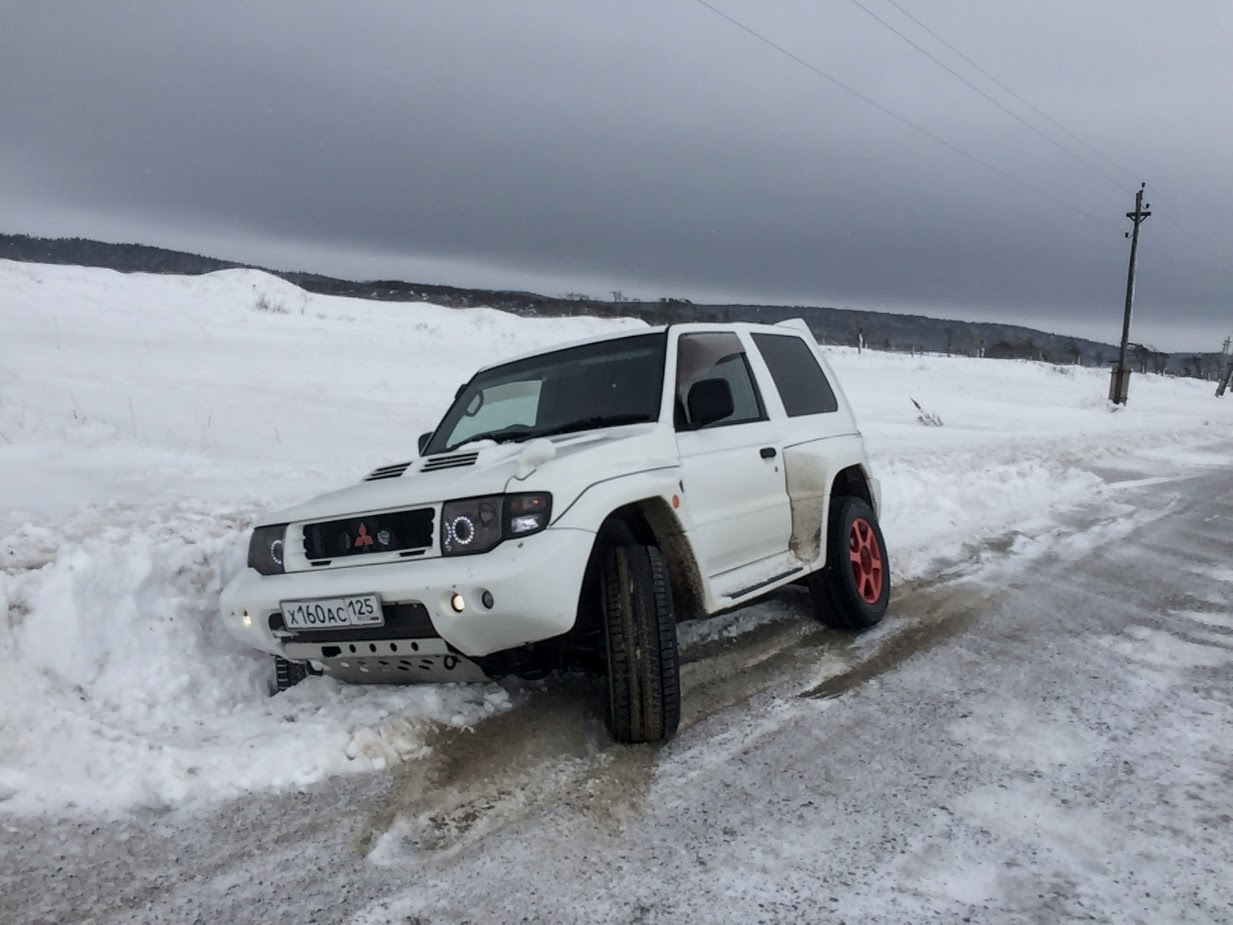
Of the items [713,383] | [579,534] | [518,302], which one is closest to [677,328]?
[713,383]

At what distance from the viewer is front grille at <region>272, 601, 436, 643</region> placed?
3307 millimetres

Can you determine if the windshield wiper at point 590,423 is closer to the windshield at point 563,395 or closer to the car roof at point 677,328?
the windshield at point 563,395

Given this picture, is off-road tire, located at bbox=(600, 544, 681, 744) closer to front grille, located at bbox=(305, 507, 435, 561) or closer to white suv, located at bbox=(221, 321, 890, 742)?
white suv, located at bbox=(221, 321, 890, 742)

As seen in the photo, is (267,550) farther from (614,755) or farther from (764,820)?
(764,820)

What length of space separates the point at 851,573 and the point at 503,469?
2.48 m

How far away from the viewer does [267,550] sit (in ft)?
12.9

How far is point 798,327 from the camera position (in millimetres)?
5957

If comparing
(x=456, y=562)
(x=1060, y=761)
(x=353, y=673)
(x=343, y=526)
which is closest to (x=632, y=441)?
(x=456, y=562)

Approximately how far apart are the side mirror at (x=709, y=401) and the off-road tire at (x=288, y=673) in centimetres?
223

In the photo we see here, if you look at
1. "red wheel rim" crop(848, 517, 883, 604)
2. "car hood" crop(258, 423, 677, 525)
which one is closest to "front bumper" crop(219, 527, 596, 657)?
"car hood" crop(258, 423, 677, 525)

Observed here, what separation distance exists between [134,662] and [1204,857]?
430 cm

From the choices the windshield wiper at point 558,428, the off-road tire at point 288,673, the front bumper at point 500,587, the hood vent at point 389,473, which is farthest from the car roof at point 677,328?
the off-road tire at point 288,673

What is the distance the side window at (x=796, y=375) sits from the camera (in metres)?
5.25

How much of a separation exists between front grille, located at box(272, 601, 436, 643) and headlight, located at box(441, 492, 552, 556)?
0.25 m
